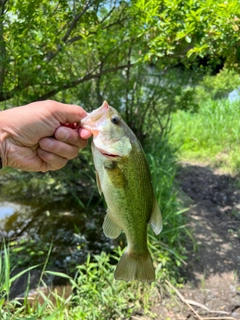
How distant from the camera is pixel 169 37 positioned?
3611 millimetres

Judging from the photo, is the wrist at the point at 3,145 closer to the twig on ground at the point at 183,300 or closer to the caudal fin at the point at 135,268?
the caudal fin at the point at 135,268

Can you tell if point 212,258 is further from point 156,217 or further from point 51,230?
point 156,217

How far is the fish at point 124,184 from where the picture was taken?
1.66 meters

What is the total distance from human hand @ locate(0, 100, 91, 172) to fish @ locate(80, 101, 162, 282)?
0.54 feet

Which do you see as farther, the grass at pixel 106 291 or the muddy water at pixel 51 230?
the muddy water at pixel 51 230

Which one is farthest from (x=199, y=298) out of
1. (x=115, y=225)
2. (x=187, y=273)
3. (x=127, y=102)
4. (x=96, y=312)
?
(x=127, y=102)

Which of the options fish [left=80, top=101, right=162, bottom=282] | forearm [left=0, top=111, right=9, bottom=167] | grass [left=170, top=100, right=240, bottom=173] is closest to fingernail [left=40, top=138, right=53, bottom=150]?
forearm [left=0, top=111, right=9, bottom=167]

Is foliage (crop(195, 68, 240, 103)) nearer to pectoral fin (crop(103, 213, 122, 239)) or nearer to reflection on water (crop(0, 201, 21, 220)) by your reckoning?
reflection on water (crop(0, 201, 21, 220))

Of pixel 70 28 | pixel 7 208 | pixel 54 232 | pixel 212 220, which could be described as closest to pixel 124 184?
pixel 70 28

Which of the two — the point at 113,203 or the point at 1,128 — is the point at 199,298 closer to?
the point at 113,203

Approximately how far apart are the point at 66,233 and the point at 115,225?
2.91 meters

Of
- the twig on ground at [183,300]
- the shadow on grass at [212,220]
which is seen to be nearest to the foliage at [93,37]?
the shadow on grass at [212,220]

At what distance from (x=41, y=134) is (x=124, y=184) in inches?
23.8

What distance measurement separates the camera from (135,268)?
1.93 m
